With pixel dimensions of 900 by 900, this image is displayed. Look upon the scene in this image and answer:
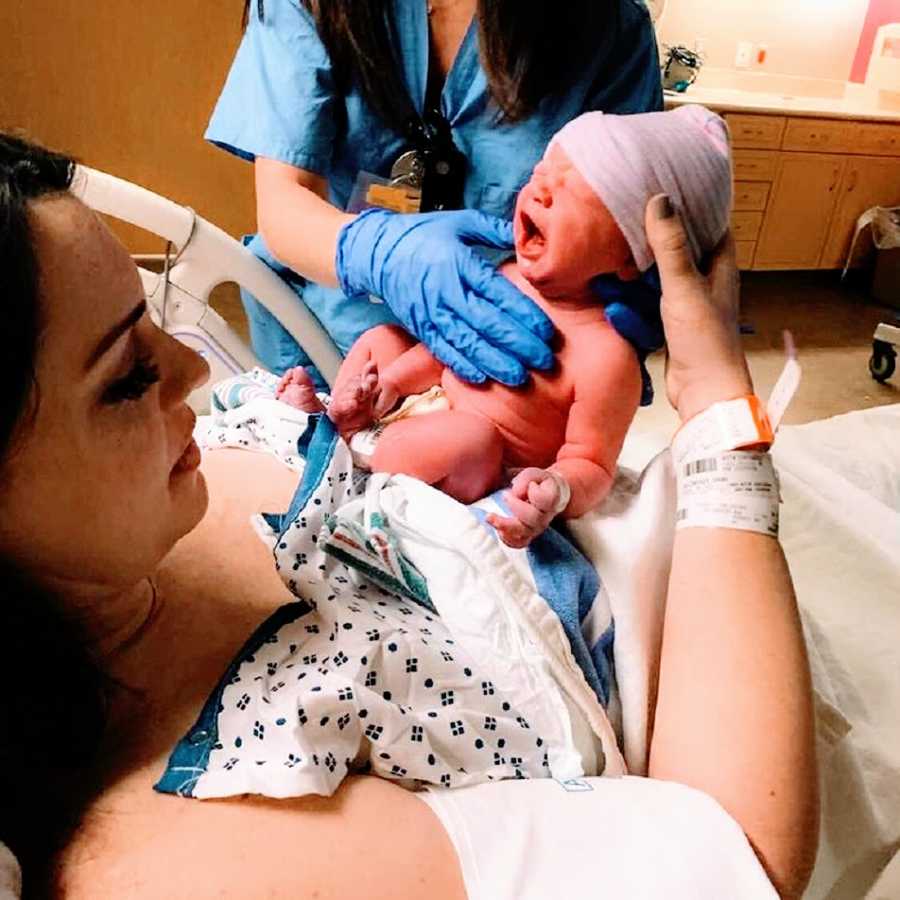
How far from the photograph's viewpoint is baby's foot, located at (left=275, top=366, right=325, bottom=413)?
125cm

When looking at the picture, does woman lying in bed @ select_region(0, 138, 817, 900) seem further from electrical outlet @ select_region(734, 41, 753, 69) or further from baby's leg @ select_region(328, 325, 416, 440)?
electrical outlet @ select_region(734, 41, 753, 69)

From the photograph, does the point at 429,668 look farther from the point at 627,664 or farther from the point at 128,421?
the point at 128,421

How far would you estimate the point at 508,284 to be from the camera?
120 centimetres

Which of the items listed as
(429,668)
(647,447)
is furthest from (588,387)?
(647,447)

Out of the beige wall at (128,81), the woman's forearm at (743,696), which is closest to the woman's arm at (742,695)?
the woman's forearm at (743,696)

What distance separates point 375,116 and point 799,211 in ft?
12.8

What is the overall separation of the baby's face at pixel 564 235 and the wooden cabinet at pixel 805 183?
3.56 metres

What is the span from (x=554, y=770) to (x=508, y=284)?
24.3 inches

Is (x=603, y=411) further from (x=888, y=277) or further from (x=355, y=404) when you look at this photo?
(x=888, y=277)

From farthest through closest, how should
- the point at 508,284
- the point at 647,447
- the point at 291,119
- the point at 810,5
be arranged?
the point at 810,5 < the point at 647,447 < the point at 291,119 < the point at 508,284

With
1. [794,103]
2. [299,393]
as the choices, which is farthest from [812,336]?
[299,393]

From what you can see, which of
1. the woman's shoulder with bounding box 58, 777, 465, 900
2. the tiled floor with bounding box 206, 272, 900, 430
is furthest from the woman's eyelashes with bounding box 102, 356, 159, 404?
the tiled floor with bounding box 206, 272, 900, 430

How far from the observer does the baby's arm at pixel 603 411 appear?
3.59 ft

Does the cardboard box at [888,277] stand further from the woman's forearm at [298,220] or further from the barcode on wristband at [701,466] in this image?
the barcode on wristband at [701,466]
